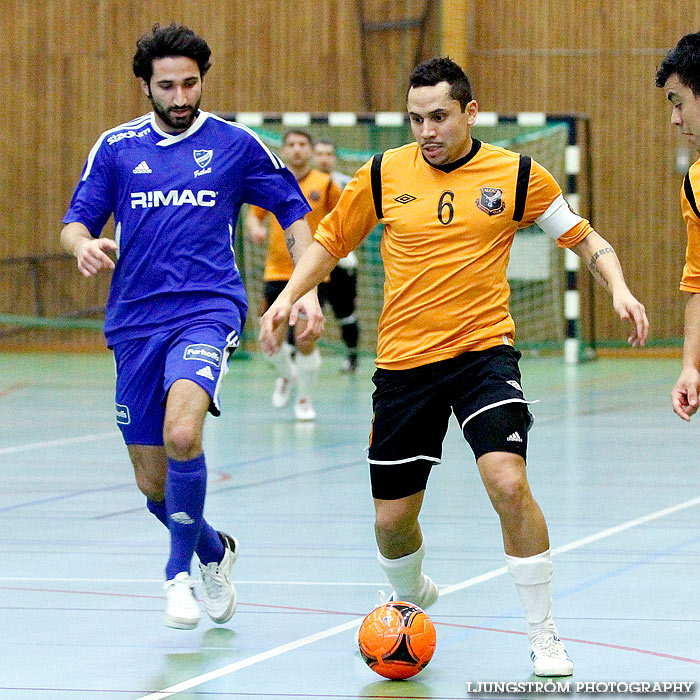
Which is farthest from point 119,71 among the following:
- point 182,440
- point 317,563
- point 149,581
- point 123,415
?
point 182,440

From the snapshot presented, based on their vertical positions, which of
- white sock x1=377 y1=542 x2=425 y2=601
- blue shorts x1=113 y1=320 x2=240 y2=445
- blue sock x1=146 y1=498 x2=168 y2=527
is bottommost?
white sock x1=377 y1=542 x2=425 y2=601

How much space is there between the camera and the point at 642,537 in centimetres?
618

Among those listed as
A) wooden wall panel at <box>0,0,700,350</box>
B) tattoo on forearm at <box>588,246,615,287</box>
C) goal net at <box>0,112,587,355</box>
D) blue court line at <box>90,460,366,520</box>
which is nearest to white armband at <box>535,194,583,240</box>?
tattoo on forearm at <box>588,246,615,287</box>

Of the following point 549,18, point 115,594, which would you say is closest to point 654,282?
point 549,18

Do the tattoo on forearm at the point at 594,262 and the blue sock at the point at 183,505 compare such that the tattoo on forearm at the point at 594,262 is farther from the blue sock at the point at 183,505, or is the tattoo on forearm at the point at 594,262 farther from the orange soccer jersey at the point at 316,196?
the orange soccer jersey at the point at 316,196

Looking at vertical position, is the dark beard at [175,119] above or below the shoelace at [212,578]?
above

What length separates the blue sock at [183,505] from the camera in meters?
4.43

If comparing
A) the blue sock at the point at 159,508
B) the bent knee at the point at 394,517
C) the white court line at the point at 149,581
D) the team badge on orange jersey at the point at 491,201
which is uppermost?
the team badge on orange jersey at the point at 491,201

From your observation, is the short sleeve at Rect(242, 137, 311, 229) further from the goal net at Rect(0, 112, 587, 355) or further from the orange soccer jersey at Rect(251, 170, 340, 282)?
the goal net at Rect(0, 112, 587, 355)

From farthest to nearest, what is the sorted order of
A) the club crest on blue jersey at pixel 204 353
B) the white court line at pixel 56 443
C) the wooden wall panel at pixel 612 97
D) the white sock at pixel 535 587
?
the wooden wall panel at pixel 612 97 → the white court line at pixel 56 443 → the club crest on blue jersey at pixel 204 353 → the white sock at pixel 535 587

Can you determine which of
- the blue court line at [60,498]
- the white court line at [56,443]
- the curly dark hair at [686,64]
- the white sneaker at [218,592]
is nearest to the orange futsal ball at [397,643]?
the white sneaker at [218,592]

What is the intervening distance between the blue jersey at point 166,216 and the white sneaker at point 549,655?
1.55 meters

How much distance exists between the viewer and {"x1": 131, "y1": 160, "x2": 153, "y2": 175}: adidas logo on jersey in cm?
477

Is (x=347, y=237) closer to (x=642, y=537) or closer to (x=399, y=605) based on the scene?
(x=399, y=605)
